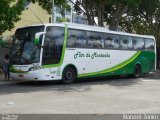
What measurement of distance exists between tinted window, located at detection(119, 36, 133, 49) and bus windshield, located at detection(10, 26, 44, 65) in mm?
7164

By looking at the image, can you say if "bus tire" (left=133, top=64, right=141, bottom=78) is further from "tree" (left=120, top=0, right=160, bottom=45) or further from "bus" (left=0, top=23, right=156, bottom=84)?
"tree" (left=120, top=0, right=160, bottom=45)

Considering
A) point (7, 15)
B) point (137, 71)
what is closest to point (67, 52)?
point (7, 15)

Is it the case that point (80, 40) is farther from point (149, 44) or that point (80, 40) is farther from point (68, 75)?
point (149, 44)

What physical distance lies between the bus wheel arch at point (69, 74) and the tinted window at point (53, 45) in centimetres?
87

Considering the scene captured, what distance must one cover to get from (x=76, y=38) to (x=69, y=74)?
1921 mm

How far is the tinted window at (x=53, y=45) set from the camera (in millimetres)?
19125

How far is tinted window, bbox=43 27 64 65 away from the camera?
753 inches

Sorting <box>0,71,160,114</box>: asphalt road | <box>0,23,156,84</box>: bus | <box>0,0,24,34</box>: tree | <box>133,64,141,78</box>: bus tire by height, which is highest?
<box>0,0,24,34</box>: tree

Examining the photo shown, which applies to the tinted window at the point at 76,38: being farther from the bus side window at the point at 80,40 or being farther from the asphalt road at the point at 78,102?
the asphalt road at the point at 78,102

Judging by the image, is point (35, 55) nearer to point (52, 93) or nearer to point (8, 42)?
point (52, 93)

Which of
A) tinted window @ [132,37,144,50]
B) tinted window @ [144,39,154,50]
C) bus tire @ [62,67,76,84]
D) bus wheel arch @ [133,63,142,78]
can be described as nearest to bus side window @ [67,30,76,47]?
bus tire @ [62,67,76,84]

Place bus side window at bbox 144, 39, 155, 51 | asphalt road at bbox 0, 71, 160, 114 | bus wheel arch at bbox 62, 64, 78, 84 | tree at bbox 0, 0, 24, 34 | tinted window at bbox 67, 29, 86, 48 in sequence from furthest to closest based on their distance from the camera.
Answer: bus side window at bbox 144, 39, 155, 51 → tinted window at bbox 67, 29, 86, 48 → bus wheel arch at bbox 62, 64, 78, 84 → tree at bbox 0, 0, 24, 34 → asphalt road at bbox 0, 71, 160, 114

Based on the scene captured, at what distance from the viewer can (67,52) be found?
20203 millimetres

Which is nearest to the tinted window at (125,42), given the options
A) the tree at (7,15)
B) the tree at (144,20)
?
the tree at (7,15)
